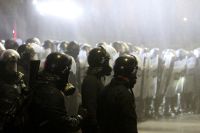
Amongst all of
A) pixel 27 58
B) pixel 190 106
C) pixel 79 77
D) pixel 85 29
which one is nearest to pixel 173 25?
pixel 85 29

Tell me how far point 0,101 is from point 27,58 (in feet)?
8.06

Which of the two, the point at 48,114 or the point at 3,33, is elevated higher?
the point at 3,33

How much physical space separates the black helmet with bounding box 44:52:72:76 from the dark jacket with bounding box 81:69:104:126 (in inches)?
52.3

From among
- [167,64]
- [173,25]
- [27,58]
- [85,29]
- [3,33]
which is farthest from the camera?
[173,25]

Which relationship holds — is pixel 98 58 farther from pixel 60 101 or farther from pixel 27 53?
pixel 60 101

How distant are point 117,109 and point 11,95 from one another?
1670 mm

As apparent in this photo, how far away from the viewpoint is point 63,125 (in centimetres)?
486

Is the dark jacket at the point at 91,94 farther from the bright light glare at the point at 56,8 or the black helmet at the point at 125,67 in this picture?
the bright light glare at the point at 56,8

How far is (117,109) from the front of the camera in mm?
5344

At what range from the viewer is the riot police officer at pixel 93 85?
642 cm

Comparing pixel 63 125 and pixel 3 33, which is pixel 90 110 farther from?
pixel 3 33

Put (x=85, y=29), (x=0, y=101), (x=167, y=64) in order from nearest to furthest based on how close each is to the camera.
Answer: (x=0, y=101) → (x=167, y=64) → (x=85, y=29)

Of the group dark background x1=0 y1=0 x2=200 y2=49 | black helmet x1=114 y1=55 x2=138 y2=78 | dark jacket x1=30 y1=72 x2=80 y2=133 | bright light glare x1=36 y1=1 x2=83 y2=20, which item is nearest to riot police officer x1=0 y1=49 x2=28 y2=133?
dark jacket x1=30 y1=72 x2=80 y2=133

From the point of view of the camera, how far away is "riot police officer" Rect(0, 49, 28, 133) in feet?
16.4
